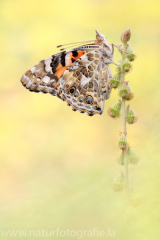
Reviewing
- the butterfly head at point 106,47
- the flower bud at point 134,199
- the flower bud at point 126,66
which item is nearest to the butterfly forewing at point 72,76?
the butterfly head at point 106,47

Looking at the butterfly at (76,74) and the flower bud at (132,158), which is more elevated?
the butterfly at (76,74)

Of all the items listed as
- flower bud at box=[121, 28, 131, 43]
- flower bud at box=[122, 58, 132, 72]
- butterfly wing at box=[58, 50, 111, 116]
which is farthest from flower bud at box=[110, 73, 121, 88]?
butterfly wing at box=[58, 50, 111, 116]

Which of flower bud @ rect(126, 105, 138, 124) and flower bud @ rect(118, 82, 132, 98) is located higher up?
flower bud @ rect(118, 82, 132, 98)

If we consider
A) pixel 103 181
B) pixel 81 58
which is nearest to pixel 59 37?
pixel 81 58

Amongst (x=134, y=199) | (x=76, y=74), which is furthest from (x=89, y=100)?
(x=134, y=199)

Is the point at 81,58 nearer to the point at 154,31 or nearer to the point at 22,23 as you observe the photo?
the point at 154,31

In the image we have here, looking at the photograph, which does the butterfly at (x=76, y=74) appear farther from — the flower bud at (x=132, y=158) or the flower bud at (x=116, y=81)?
the flower bud at (x=132, y=158)

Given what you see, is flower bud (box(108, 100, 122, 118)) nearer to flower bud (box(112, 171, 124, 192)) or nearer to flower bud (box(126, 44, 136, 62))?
flower bud (box(126, 44, 136, 62))
